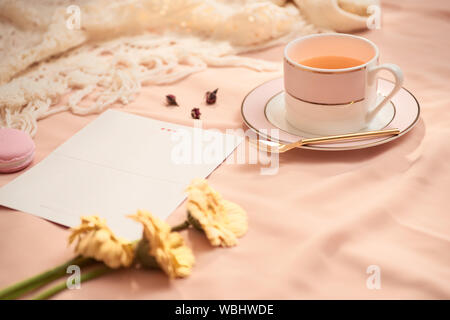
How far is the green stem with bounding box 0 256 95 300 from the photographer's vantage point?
51 centimetres

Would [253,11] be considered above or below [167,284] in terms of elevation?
above

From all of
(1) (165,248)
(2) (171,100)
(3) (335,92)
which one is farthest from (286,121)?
(1) (165,248)

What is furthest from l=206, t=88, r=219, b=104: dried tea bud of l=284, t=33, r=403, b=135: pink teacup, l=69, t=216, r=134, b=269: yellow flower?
l=69, t=216, r=134, b=269: yellow flower

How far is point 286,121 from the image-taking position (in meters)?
0.75

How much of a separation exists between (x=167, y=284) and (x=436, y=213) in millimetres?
324

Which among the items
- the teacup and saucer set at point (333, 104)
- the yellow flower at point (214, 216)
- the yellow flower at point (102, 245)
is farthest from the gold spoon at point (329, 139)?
the yellow flower at point (102, 245)

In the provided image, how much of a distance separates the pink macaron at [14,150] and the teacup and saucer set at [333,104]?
12.3 inches

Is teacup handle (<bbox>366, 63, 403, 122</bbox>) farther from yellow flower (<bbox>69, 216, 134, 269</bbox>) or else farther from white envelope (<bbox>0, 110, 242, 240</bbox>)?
yellow flower (<bbox>69, 216, 134, 269</bbox>)

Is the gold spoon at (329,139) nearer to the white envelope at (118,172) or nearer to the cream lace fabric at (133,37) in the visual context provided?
the white envelope at (118,172)

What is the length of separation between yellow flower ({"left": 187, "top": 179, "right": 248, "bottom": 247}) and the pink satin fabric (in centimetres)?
1

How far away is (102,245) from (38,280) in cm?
8
